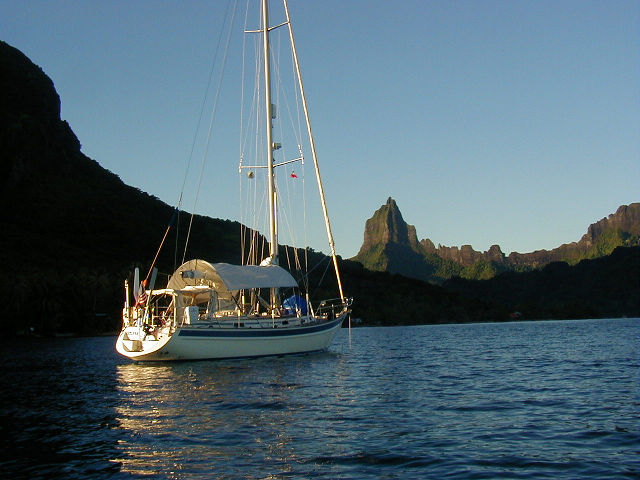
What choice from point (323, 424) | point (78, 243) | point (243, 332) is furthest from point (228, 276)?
point (78, 243)

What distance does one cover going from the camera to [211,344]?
1362 inches

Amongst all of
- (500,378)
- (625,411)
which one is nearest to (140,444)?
(625,411)

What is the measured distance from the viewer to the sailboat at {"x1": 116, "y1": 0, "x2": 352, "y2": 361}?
1352 inches

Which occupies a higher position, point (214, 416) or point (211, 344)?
point (211, 344)

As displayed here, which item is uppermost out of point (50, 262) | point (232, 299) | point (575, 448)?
point (50, 262)

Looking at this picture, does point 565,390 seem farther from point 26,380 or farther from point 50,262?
point 50,262

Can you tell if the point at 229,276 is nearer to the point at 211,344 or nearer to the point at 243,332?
the point at 243,332

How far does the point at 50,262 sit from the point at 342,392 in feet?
302

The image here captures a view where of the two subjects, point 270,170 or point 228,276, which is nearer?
point 228,276

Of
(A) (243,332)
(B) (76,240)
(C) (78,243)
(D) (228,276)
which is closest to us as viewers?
(A) (243,332)

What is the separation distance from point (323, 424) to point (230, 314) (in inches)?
878

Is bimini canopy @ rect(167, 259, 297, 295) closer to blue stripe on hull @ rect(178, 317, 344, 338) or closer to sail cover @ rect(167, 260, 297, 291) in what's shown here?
sail cover @ rect(167, 260, 297, 291)

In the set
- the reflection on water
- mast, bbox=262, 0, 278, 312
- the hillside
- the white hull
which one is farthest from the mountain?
the reflection on water

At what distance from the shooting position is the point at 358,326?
143125mm
